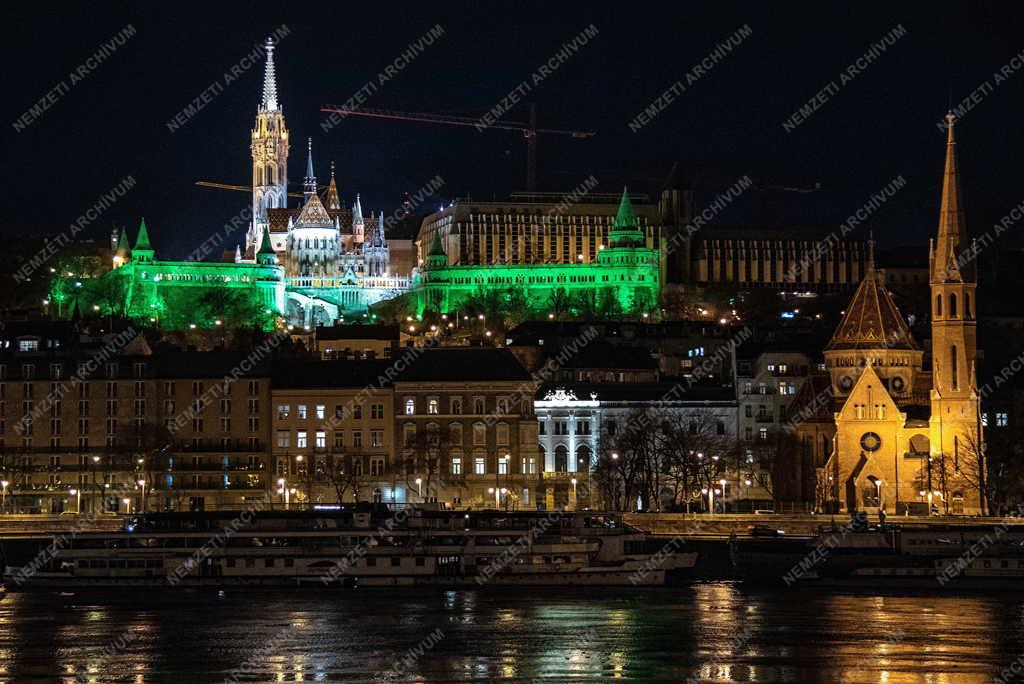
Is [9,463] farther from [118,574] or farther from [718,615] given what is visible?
[718,615]

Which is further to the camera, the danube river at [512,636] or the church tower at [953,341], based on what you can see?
the church tower at [953,341]

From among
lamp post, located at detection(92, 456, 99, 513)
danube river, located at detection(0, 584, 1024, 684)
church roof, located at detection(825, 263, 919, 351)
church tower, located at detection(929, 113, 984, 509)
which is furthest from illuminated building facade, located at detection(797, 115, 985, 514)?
lamp post, located at detection(92, 456, 99, 513)

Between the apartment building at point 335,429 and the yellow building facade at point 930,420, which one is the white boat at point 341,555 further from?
the yellow building facade at point 930,420

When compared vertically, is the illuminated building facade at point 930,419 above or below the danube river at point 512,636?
above

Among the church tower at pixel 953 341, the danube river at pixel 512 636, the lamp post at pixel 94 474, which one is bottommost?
the danube river at pixel 512 636

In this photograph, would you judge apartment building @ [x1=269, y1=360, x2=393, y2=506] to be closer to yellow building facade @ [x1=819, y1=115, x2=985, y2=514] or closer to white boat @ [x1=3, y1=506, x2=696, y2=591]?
yellow building facade @ [x1=819, y1=115, x2=985, y2=514]

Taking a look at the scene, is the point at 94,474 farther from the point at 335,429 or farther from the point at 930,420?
the point at 930,420

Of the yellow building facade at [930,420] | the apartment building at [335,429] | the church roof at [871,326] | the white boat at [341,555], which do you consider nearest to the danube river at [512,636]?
the white boat at [341,555]
